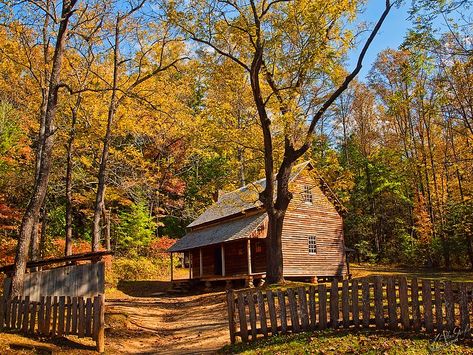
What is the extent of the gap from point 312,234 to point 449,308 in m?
20.9

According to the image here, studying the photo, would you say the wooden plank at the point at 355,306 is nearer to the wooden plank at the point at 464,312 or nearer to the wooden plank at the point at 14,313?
the wooden plank at the point at 464,312

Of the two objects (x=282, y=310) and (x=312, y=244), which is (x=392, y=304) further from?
(x=312, y=244)

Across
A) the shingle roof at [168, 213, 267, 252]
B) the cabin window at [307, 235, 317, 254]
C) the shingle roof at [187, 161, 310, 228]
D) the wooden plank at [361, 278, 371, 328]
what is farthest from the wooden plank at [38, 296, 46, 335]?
the cabin window at [307, 235, 317, 254]

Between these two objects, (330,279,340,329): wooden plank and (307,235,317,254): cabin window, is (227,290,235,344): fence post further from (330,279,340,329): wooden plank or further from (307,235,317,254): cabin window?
(307,235,317,254): cabin window

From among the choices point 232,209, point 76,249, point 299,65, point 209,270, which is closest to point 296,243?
point 232,209

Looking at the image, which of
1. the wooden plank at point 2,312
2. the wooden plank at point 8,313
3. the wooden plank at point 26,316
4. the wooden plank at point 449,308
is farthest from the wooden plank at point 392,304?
the wooden plank at point 2,312

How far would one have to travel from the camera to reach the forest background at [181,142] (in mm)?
19656

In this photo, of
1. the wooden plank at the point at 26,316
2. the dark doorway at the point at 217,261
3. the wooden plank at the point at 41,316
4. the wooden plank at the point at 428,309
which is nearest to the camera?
the wooden plank at the point at 428,309

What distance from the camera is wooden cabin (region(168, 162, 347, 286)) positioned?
1053 inches

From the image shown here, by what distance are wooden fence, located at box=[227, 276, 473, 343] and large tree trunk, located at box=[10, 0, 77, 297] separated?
5.93m

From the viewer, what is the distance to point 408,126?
41375mm

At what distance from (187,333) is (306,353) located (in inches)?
252

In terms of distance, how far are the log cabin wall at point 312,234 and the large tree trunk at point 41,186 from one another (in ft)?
54.3

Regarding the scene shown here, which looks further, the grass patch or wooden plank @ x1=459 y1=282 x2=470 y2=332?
wooden plank @ x1=459 y1=282 x2=470 y2=332
